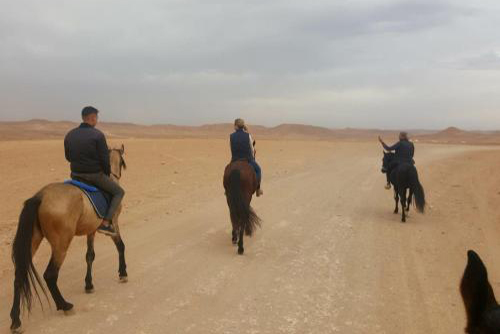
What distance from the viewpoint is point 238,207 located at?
26.9ft

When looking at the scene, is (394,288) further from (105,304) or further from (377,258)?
(105,304)

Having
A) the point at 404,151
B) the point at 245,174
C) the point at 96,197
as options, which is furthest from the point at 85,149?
the point at 404,151

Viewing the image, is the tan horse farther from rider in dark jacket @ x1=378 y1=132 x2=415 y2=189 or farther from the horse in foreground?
rider in dark jacket @ x1=378 y1=132 x2=415 y2=189

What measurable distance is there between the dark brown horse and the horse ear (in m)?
6.48

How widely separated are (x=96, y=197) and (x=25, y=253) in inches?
48.6

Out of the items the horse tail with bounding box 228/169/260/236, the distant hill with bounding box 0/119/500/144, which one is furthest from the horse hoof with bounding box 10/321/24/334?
the distant hill with bounding box 0/119/500/144

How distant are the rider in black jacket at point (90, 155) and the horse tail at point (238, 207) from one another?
2.60 metres

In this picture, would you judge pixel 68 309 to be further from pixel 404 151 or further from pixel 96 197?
pixel 404 151

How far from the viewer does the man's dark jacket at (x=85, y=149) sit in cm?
601

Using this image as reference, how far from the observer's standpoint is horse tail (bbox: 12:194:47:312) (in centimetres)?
502

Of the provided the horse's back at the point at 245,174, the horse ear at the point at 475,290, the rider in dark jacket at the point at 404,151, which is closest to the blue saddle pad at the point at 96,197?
the horse's back at the point at 245,174

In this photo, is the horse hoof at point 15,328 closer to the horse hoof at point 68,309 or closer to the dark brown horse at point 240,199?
the horse hoof at point 68,309

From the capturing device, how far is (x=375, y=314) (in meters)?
5.42

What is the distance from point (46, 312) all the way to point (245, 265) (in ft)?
10.4
